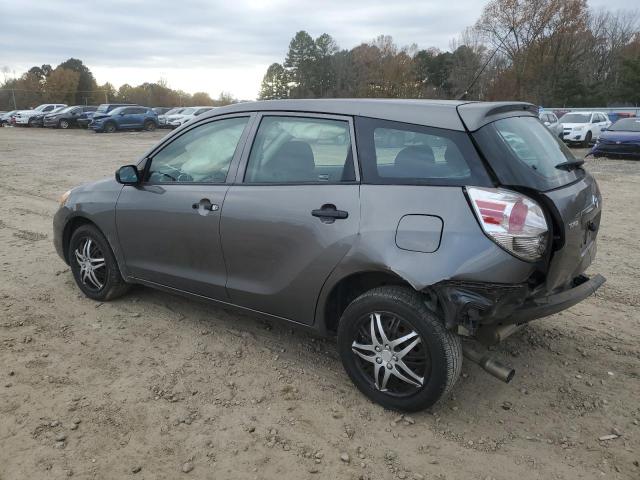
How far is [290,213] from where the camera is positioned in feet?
10.7

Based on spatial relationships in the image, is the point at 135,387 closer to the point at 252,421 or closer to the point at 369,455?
the point at 252,421

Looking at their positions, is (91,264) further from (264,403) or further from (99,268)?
(264,403)

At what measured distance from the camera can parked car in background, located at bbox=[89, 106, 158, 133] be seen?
32.1 metres

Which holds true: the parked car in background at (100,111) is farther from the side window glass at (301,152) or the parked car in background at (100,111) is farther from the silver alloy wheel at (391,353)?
the silver alloy wheel at (391,353)

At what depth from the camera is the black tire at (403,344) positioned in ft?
9.28

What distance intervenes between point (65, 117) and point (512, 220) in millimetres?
39490

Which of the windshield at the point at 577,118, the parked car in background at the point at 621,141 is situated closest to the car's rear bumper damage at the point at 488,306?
the parked car in background at the point at 621,141

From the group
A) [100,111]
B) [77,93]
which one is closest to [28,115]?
[100,111]

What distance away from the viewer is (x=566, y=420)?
3.02 metres

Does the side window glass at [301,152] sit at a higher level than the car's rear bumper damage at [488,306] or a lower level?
higher

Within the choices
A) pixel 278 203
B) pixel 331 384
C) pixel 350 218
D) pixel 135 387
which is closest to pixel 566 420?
pixel 331 384

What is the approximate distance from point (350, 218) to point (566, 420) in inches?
66.0

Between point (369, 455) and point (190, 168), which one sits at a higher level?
point (190, 168)

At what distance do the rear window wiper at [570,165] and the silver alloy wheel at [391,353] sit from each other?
4.48 ft
